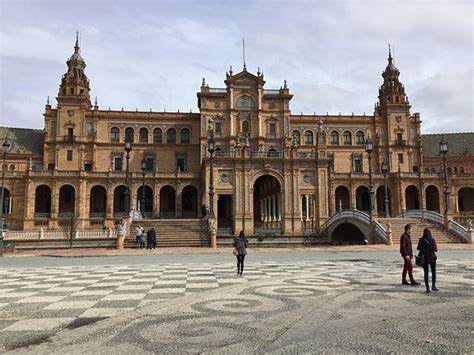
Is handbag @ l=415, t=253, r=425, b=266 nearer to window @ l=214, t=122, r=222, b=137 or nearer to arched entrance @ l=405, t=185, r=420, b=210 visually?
window @ l=214, t=122, r=222, b=137

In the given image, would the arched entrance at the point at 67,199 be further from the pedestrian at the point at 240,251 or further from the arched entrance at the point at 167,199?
the pedestrian at the point at 240,251

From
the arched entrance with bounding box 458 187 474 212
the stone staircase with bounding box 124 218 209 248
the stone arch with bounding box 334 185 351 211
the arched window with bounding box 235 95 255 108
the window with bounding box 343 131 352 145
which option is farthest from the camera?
the window with bounding box 343 131 352 145

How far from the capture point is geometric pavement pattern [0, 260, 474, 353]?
643 cm

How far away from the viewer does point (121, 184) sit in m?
58.7

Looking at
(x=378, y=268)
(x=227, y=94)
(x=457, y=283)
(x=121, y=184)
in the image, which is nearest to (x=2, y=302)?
(x=457, y=283)

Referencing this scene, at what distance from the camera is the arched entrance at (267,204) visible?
1810 inches

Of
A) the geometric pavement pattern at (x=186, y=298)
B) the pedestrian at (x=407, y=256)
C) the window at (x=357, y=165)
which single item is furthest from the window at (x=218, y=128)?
the pedestrian at (x=407, y=256)

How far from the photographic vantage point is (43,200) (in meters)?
60.6

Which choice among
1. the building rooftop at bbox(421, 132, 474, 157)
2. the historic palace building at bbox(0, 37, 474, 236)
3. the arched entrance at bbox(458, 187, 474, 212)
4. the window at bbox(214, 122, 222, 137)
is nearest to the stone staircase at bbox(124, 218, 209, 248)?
the historic palace building at bbox(0, 37, 474, 236)

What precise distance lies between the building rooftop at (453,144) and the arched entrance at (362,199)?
Answer: 16255 millimetres

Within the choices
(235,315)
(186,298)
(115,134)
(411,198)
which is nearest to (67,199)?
(115,134)

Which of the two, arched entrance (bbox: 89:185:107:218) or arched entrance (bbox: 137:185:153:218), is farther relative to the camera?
arched entrance (bbox: 89:185:107:218)

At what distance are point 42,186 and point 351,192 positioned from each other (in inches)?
1725

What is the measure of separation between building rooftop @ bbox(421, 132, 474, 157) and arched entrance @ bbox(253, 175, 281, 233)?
116ft
